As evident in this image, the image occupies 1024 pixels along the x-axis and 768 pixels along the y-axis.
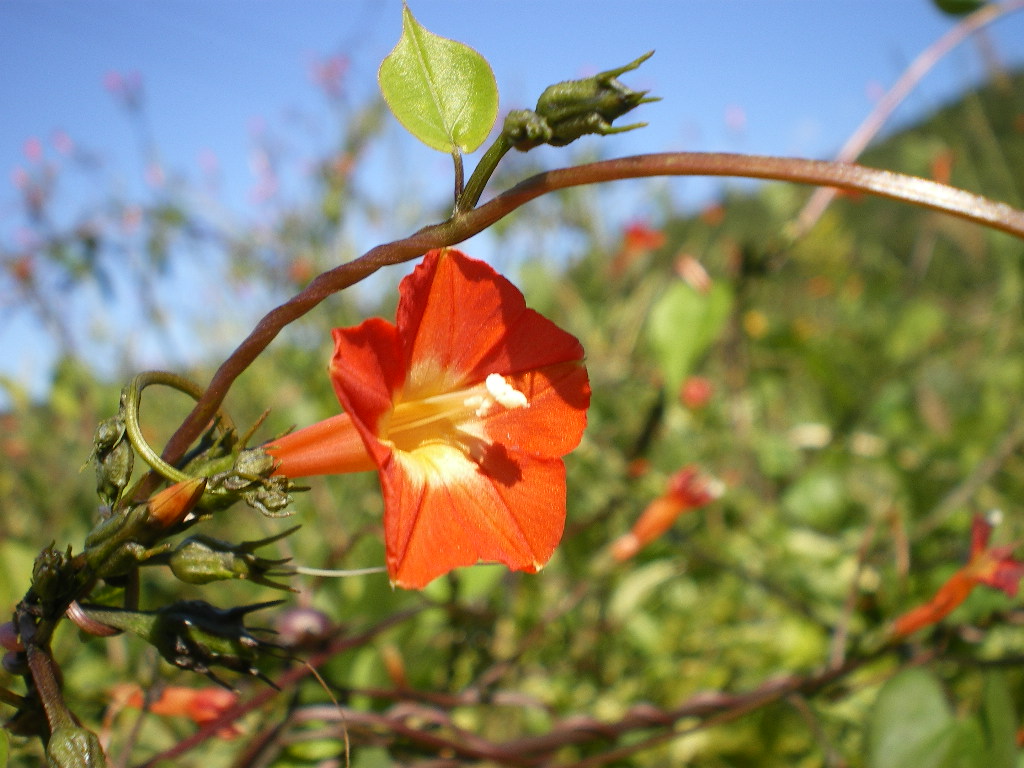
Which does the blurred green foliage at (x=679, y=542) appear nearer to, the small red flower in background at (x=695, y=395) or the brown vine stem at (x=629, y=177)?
the small red flower in background at (x=695, y=395)

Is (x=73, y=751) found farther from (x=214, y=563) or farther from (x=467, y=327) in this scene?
(x=467, y=327)

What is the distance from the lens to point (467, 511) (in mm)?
506

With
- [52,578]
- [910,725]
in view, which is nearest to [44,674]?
[52,578]

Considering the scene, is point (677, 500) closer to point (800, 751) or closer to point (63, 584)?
point (800, 751)

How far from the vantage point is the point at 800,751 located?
1.09 m

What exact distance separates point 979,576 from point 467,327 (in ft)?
2.01

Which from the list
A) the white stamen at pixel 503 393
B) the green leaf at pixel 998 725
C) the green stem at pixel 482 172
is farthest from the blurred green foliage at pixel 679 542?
the green stem at pixel 482 172

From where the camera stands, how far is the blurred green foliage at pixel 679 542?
2.93ft

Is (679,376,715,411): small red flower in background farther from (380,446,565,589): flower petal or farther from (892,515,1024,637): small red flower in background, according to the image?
(380,446,565,589): flower petal

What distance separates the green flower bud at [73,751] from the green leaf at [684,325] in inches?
43.5

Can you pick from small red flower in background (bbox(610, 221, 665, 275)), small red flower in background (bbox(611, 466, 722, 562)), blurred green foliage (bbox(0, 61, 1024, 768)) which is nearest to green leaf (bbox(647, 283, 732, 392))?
blurred green foliage (bbox(0, 61, 1024, 768))

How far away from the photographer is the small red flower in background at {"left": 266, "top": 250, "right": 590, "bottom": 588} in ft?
1.52

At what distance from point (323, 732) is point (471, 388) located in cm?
40

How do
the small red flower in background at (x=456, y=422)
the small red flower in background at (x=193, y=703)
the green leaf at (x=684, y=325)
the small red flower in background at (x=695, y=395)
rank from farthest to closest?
the small red flower in background at (x=695, y=395), the green leaf at (x=684, y=325), the small red flower in background at (x=193, y=703), the small red flower in background at (x=456, y=422)
